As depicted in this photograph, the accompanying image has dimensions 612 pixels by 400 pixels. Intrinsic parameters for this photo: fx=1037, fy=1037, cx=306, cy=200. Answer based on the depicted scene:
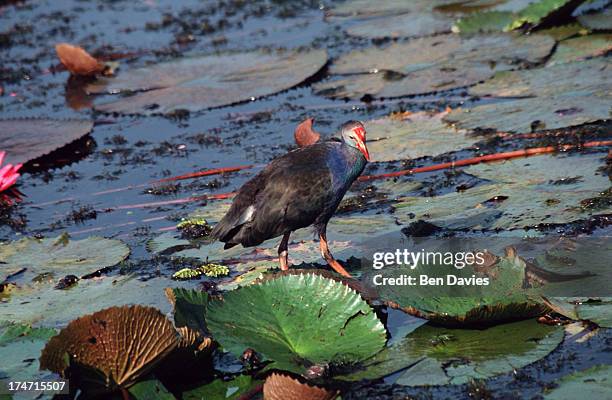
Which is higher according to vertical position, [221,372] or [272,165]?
[272,165]

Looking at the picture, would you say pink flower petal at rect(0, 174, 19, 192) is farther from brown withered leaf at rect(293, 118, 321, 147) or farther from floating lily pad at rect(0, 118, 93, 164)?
brown withered leaf at rect(293, 118, 321, 147)

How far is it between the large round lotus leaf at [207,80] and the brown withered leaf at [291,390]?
4965mm

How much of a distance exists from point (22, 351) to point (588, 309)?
2.11 metres

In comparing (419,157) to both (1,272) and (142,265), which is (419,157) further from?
(1,272)

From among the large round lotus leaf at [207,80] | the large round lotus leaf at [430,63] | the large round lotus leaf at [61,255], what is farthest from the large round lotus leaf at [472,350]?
the large round lotus leaf at [207,80]

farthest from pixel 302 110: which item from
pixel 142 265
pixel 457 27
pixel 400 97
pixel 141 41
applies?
pixel 141 41

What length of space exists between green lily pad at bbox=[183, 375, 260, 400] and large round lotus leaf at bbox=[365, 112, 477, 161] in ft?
8.71

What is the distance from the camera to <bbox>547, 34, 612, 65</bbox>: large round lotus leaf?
25.0ft

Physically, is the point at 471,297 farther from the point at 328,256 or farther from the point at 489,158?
the point at 489,158

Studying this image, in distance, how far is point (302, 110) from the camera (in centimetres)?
795

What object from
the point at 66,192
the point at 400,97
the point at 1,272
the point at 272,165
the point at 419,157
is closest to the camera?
Answer: the point at 272,165

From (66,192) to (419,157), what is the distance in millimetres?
2389

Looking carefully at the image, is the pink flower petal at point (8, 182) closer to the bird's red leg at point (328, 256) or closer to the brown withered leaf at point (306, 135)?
the brown withered leaf at point (306, 135)

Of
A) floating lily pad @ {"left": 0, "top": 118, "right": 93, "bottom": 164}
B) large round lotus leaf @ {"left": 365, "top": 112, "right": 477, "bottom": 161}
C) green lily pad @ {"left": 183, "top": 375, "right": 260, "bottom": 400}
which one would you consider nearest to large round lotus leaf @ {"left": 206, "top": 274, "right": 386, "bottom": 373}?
green lily pad @ {"left": 183, "top": 375, "right": 260, "bottom": 400}
